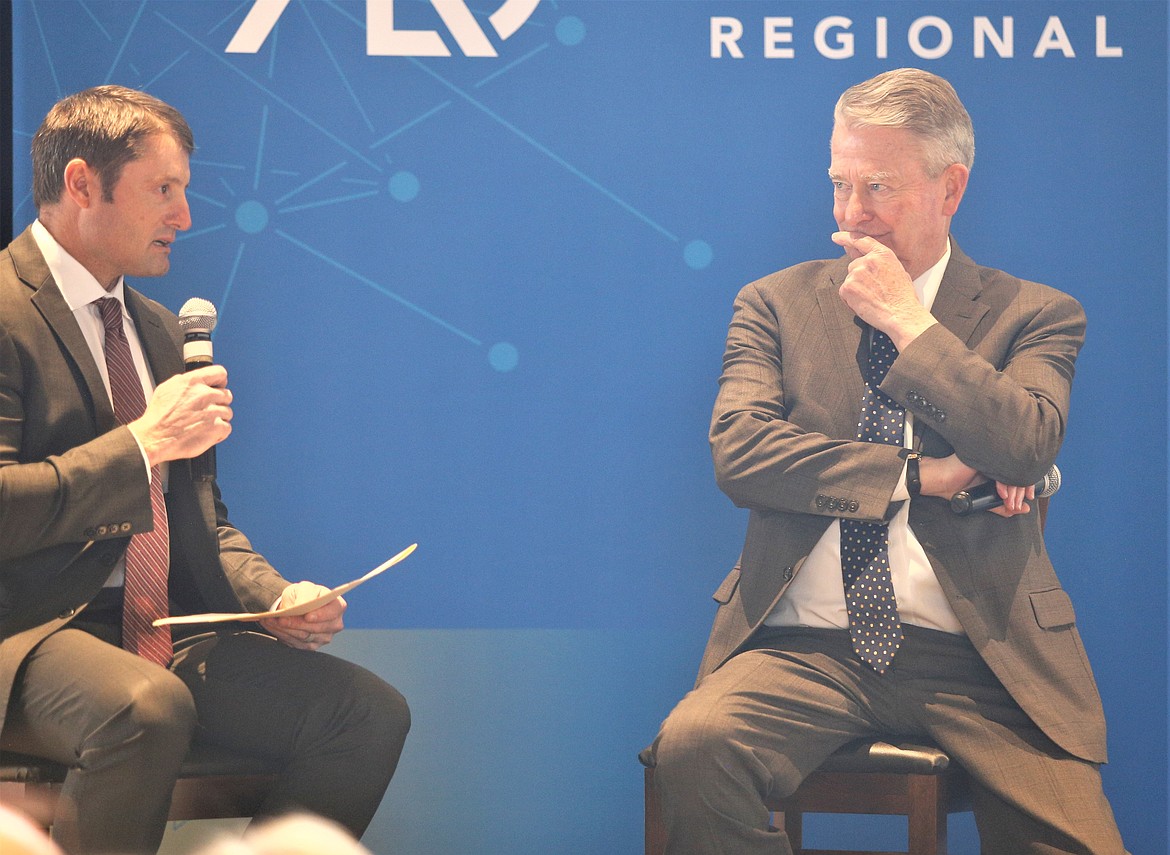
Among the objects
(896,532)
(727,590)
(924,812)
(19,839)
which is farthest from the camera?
(727,590)

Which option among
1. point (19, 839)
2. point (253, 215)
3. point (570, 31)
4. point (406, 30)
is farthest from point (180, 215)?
point (19, 839)

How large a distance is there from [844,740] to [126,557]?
1485 millimetres

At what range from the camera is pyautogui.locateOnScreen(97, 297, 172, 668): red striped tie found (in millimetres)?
2633

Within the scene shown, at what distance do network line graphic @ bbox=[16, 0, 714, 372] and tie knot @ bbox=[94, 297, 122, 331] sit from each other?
0.86 meters

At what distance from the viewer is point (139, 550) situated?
2643 mm

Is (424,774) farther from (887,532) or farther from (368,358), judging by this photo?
(887,532)

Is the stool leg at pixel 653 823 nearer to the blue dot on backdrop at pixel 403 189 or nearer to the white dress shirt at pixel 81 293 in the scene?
the white dress shirt at pixel 81 293

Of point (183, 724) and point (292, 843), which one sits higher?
point (292, 843)

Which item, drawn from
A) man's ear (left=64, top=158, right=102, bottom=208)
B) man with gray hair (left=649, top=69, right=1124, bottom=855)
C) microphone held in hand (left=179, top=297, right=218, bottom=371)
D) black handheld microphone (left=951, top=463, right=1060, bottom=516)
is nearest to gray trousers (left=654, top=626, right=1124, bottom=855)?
man with gray hair (left=649, top=69, right=1124, bottom=855)

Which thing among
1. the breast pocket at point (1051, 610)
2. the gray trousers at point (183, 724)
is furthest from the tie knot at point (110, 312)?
the breast pocket at point (1051, 610)

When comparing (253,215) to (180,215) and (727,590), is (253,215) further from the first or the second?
(727,590)

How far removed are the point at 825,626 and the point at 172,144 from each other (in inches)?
67.8

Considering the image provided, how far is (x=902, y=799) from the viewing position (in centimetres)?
256

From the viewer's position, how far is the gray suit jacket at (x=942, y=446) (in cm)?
263
